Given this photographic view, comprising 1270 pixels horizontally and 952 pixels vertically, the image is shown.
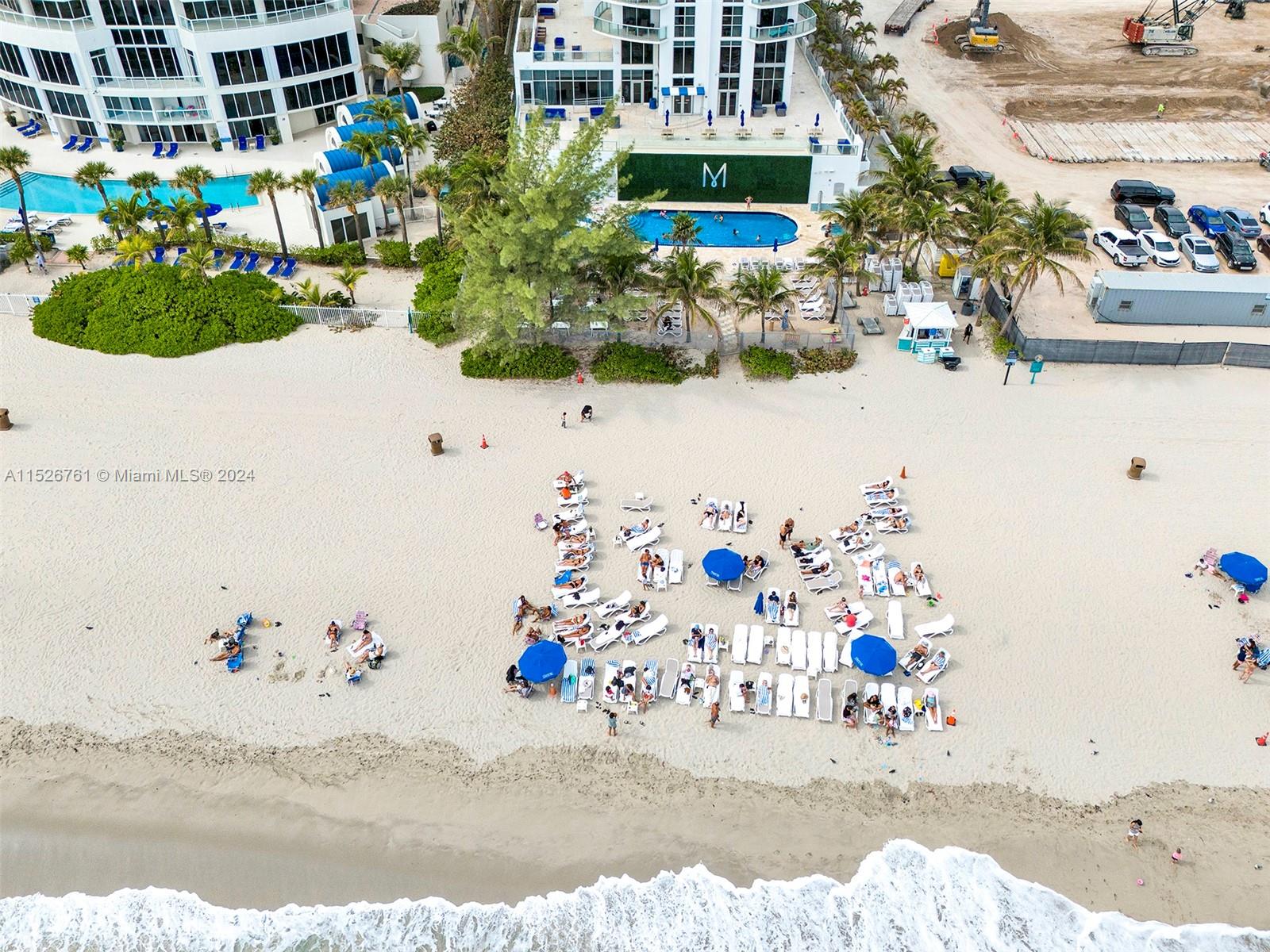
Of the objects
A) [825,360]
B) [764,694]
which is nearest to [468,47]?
[825,360]

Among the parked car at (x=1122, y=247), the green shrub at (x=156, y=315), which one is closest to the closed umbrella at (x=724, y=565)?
the green shrub at (x=156, y=315)

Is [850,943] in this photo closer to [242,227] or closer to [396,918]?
[396,918]

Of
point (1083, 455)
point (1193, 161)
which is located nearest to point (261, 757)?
point (1083, 455)

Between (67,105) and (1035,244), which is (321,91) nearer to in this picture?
(67,105)

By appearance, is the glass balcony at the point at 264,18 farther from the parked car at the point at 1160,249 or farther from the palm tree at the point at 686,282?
the parked car at the point at 1160,249

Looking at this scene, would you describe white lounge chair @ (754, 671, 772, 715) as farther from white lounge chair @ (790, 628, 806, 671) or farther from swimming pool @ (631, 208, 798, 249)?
swimming pool @ (631, 208, 798, 249)

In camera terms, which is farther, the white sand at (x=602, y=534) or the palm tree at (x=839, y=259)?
the palm tree at (x=839, y=259)
